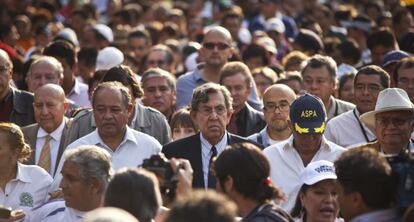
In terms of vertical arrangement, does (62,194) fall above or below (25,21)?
below

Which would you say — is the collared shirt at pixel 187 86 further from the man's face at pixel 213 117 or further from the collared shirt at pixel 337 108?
the man's face at pixel 213 117

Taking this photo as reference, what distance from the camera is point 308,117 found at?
30.5 ft

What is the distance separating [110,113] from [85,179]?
1.88 meters

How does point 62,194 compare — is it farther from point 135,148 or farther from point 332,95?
point 332,95

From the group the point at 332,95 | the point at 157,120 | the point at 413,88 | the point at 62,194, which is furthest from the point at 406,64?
the point at 62,194

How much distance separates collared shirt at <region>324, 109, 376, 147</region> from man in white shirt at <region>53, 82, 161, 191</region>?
181 cm

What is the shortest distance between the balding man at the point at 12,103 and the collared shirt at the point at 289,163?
10.5ft

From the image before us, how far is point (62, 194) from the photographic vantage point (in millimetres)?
8562

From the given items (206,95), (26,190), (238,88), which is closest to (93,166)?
(26,190)

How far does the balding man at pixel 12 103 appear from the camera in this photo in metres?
11.5

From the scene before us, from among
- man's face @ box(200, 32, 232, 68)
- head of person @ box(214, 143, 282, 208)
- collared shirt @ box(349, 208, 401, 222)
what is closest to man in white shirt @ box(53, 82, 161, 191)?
head of person @ box(214, 143, 282, 208)

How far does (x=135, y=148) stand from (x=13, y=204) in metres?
1.11

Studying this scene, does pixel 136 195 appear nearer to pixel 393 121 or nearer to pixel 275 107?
pixel 393 121

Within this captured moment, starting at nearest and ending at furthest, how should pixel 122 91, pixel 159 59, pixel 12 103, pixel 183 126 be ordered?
pixel 122 91
pixel 183 126
pixel 12 103
pixel 159 59
